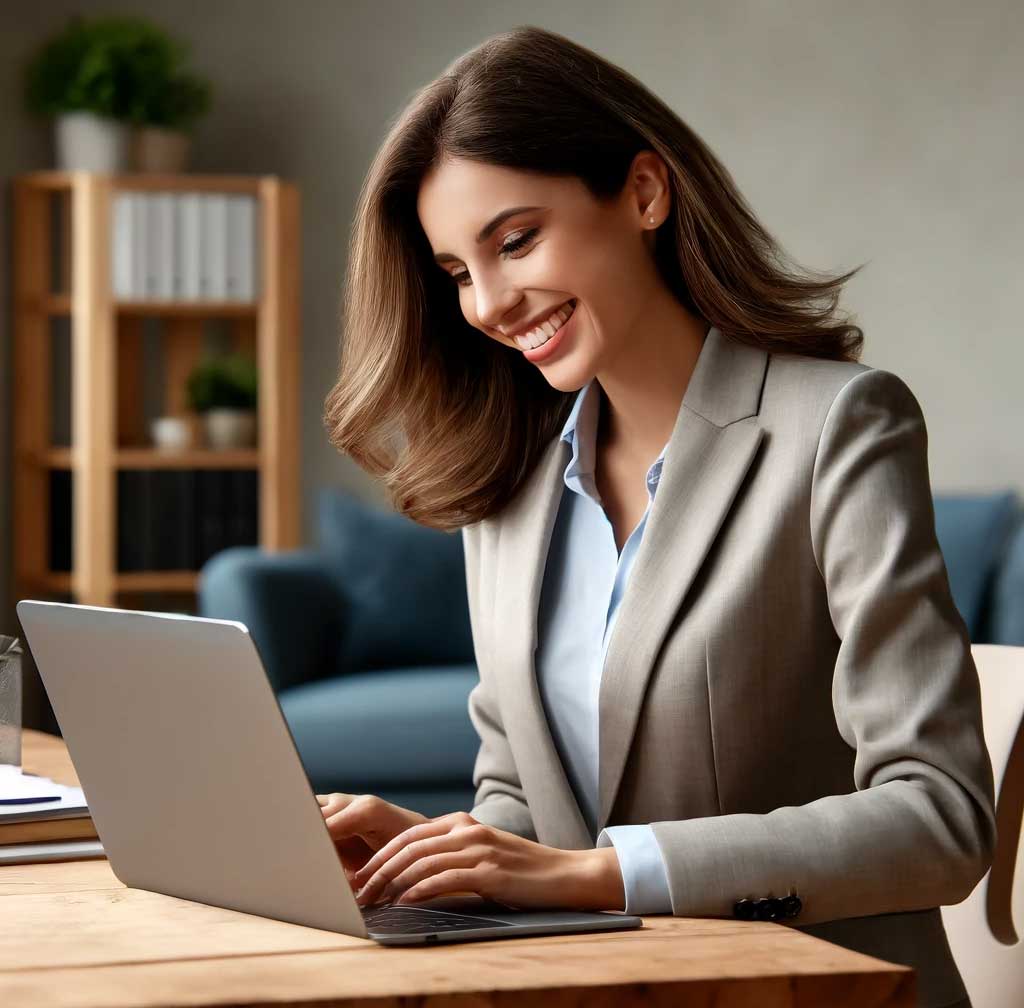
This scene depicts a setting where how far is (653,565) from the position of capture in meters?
1.32

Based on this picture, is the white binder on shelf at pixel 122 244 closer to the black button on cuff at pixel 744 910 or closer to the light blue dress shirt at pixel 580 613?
the light blue dress shirt at pixel 580 613

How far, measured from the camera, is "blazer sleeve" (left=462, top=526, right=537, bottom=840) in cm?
149

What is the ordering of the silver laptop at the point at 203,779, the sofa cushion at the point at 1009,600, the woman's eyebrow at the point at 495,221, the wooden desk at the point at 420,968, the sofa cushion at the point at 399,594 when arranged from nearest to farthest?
the wooden desk at the point at 420,968 → the silver laptop at the point at 203,779 → the woman's eyebrow at the point at 495,221 → the sofa cushion at the point at 1009,600 → the sofa cushion at the point at 399,594

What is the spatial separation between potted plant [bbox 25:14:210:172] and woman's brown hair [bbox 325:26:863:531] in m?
3.08

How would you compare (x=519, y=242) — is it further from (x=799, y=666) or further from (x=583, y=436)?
(x=799, y=666)

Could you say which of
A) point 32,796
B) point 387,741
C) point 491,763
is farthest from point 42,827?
point 387,741

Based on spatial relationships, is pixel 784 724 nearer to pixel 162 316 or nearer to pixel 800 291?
pixel 800 291

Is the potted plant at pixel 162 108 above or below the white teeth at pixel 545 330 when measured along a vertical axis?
above

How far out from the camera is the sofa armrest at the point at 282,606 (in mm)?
3758

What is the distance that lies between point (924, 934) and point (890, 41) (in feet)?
12.2

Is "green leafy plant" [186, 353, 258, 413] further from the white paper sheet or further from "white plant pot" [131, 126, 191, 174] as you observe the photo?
the white paper sheet

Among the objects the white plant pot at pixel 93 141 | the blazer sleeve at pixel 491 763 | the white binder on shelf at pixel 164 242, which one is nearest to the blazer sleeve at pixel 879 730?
the blazer sleeve at pixel 491 763

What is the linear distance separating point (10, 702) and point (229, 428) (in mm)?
3303

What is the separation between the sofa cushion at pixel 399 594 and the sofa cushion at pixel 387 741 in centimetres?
45
